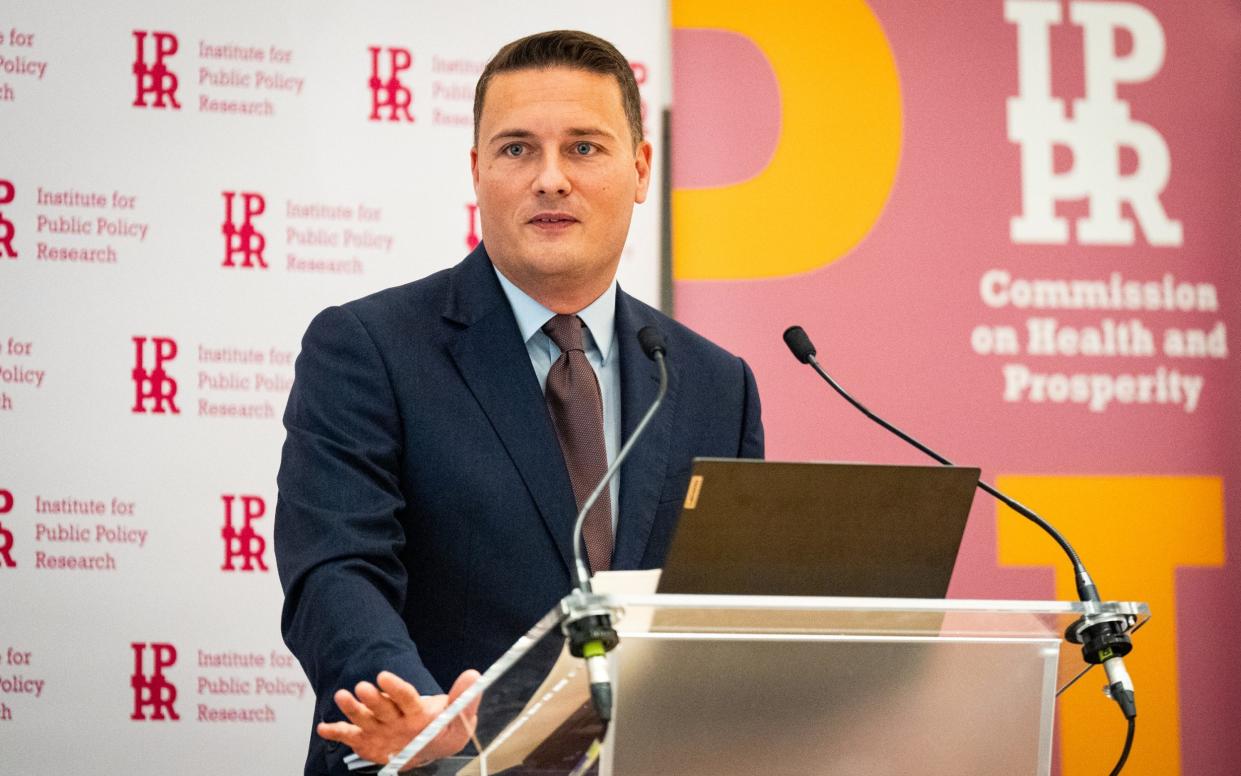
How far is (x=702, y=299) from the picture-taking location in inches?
146

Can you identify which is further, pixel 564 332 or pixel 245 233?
pixel 245 233

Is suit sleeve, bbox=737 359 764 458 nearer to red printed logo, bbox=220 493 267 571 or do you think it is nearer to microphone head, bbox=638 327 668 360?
microphone head, bbox=638 327 668 360

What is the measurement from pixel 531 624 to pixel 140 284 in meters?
1.88

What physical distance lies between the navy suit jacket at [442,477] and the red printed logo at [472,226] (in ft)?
4.33

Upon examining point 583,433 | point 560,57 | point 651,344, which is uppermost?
point 560,57

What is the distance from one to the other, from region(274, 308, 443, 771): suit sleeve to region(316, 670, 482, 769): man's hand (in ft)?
0.37

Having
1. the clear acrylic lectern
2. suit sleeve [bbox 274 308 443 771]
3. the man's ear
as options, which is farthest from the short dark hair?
the clear acrylic lectern

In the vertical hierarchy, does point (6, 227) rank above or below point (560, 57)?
below

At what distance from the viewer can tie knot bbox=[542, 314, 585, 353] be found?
2246mm

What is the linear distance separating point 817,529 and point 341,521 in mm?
758

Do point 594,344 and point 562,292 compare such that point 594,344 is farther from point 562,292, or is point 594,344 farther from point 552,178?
point 552,178

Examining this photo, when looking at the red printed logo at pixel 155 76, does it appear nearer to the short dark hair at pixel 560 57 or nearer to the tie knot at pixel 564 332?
the short dark hair at pixel 560 57

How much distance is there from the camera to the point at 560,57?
2252 mm

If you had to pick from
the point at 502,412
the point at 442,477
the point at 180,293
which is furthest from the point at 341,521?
the point at 180,293
